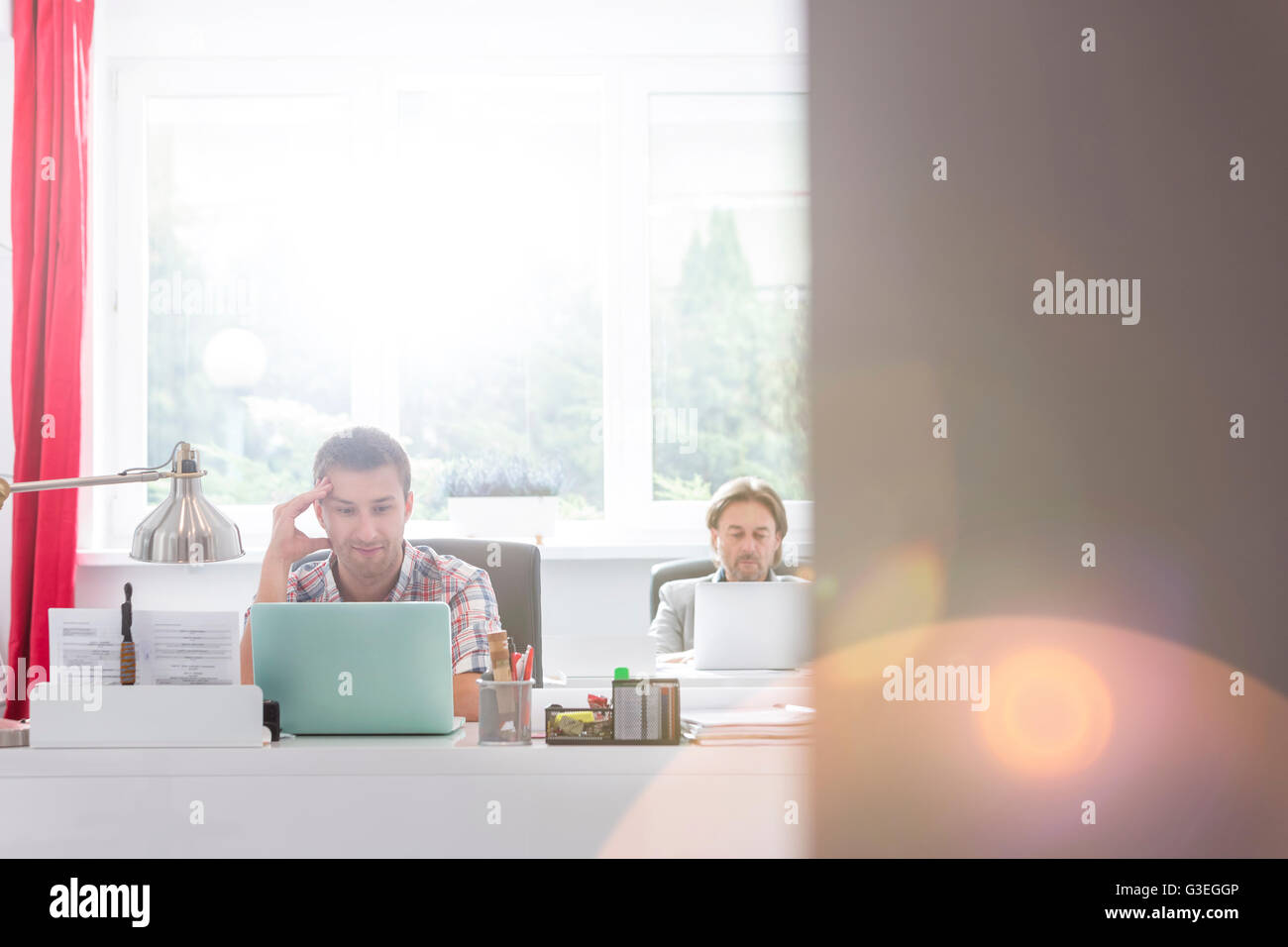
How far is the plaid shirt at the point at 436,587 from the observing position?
2.10m

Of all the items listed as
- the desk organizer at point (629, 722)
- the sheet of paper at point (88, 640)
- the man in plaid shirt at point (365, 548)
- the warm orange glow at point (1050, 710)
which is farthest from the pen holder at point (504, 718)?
the warm orange glow at point (1050, 710)

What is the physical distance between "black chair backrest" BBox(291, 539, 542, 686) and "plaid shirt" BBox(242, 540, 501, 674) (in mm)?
201

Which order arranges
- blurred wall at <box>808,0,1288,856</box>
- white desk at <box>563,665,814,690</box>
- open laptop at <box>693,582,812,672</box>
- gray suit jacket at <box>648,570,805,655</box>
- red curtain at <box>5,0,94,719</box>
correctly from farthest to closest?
red curtain at <box>5,0,94,719</box>, gray suit jacket at <box>648,570,805,655</box>, open laptop at <box>693,582,812,672</box>, white desk at <box>563,665,814,690</box>, blurred wall at <box>808,0,1288,856</box>

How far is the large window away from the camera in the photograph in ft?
11.8

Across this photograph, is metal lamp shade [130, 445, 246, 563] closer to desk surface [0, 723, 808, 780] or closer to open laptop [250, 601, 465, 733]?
open laptop [250, 601, 465, 733]

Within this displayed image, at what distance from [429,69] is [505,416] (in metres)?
1.22

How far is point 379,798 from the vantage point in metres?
1.29

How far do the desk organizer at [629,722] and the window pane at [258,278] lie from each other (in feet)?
8.02

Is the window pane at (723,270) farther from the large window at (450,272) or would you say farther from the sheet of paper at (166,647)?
the sheet of paper at (166,647)

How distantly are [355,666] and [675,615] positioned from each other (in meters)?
1.50

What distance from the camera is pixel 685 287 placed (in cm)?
361

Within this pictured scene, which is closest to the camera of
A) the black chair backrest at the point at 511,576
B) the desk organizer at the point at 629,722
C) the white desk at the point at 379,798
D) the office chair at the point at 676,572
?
the white desk at the point at 379,798

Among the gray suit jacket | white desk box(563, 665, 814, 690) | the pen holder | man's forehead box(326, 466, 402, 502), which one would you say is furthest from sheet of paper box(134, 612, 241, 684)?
the gray suit jacket

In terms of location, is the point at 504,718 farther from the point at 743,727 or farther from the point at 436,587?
the point at 436,587
